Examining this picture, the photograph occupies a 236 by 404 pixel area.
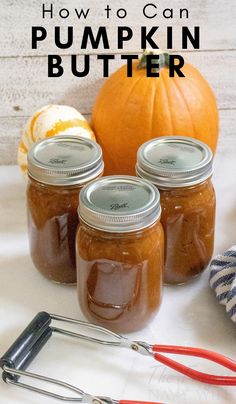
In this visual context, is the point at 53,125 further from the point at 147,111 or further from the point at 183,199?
the point at 183,199

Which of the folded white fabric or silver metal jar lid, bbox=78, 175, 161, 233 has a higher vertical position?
silver metal jar lid, bbox=78, 175, 161, 233

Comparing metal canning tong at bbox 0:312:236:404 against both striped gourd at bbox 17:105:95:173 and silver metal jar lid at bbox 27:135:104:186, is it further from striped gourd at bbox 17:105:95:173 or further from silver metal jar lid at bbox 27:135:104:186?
striped gourd at bbox 17:105:95:173

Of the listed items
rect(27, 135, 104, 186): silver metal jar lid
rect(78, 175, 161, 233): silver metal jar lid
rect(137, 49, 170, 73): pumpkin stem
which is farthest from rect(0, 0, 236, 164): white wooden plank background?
rect(78, 175, 161, 233): silver metal jar lid

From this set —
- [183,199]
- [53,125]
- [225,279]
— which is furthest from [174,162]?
[53,125]

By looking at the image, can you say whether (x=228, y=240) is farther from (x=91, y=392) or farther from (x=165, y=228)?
(x=91, y=392)

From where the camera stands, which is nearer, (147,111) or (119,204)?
(119,204)

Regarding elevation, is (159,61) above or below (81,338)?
above

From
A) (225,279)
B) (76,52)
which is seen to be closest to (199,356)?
(225,279)
